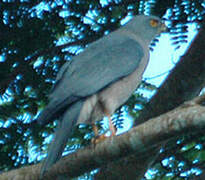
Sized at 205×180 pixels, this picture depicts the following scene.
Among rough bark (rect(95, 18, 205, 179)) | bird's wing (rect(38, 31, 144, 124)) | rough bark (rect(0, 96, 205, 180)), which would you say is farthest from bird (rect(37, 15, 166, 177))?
rough bark (rect(95, 18, 205, 179))

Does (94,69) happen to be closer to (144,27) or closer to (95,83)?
(95,83)

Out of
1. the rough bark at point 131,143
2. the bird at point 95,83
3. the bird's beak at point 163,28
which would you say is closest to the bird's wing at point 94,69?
the bird at point 95,83

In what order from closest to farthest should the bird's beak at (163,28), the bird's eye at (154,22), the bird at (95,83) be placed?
the bird at (95,83) < the bird's beak at (163,28) < the bird's eye at (154,22)

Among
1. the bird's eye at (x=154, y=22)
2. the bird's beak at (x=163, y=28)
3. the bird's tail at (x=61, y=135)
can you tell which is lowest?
the bird's tail at (x=61, y=135)

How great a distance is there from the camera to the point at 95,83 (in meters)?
5.21

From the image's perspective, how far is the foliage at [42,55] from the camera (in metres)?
5.47

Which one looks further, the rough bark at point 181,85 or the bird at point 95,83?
the rough bark at point 181,85

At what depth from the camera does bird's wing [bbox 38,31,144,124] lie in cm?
488

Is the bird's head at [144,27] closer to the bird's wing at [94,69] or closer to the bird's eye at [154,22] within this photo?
the bird's eye at [154,22]

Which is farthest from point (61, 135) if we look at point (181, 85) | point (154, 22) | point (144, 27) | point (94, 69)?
point (144, 27)

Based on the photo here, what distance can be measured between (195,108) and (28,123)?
6.98 ft

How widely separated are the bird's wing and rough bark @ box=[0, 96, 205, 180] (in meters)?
0.48

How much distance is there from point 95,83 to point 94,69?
0.25 metres

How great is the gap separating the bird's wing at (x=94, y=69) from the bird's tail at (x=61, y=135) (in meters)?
0.07
